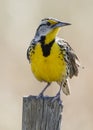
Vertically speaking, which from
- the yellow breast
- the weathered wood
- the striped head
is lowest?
the weathered wood

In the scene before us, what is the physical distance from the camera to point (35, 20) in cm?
569

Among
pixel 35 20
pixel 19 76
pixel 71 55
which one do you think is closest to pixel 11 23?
pixel 35 20

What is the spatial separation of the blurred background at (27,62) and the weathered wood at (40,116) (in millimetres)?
1840

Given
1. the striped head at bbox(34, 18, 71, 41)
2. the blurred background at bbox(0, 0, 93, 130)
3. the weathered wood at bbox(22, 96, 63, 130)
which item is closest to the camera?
the weathered wood at bbox(22, 96, 63, 130)

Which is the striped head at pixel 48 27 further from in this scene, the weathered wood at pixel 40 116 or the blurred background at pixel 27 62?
the blurred background at pixel 27 62

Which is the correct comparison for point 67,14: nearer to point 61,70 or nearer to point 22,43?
point 22,43

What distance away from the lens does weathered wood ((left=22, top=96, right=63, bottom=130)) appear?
297 cm

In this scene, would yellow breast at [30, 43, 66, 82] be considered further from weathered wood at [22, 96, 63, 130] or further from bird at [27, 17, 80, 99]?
weathered wood at [22, 96, 63, 130]

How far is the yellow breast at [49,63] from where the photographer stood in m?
3.72

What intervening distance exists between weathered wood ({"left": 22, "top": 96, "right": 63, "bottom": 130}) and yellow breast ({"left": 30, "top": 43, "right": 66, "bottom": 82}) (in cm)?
71

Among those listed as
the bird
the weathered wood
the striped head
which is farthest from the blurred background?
the weathered wood

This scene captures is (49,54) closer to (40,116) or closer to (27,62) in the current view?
(40,116)

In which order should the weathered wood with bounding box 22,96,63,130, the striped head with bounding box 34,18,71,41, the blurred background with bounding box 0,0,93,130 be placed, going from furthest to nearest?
the blurred background with bounding box 0,0,93,130 < the striped head with bounding box 34,18,71,41 < the weathered wood with bounding box 22,96,63,130

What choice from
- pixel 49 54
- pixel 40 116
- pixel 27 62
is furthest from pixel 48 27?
pixel 27 62
